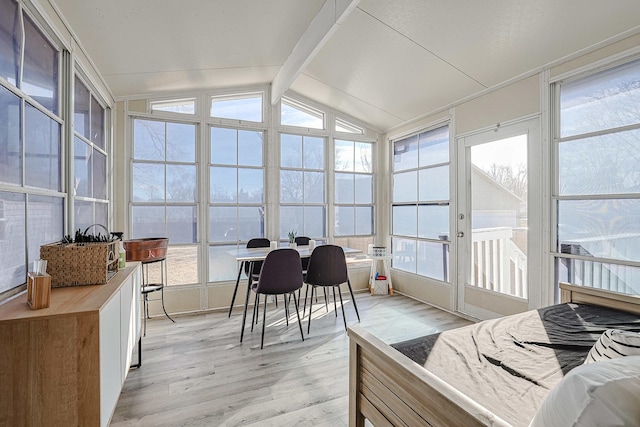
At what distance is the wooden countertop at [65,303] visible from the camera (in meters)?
1.19

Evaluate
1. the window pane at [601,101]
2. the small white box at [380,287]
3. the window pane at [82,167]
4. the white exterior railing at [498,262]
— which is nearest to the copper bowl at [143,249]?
the window pane at [82,167]

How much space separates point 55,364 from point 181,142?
123 inches

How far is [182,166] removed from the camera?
380 centimetres

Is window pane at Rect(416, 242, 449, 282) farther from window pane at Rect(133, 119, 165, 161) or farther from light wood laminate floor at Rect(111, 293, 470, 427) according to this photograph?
window pane at Rect(133, 119, 165, 161)

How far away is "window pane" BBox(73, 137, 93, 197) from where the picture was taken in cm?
233

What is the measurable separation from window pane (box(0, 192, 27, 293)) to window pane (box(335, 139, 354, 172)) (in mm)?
3741

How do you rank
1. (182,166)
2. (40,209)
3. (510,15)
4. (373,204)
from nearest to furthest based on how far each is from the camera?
(40,209), (510,15), (182,166), (373,204)

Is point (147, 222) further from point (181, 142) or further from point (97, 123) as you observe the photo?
point (97, 123)

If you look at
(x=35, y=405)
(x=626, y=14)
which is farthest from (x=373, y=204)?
(x=35, y=405)

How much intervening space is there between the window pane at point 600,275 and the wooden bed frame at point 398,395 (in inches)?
92.3

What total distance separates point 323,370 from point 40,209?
2.25 metres

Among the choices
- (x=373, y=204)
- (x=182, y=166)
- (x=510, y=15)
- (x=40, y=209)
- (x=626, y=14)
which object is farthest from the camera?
(x=373, y=204)

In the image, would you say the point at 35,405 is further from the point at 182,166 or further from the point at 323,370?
the point at 182,166

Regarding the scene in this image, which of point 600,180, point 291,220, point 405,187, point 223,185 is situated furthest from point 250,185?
point 600,180
